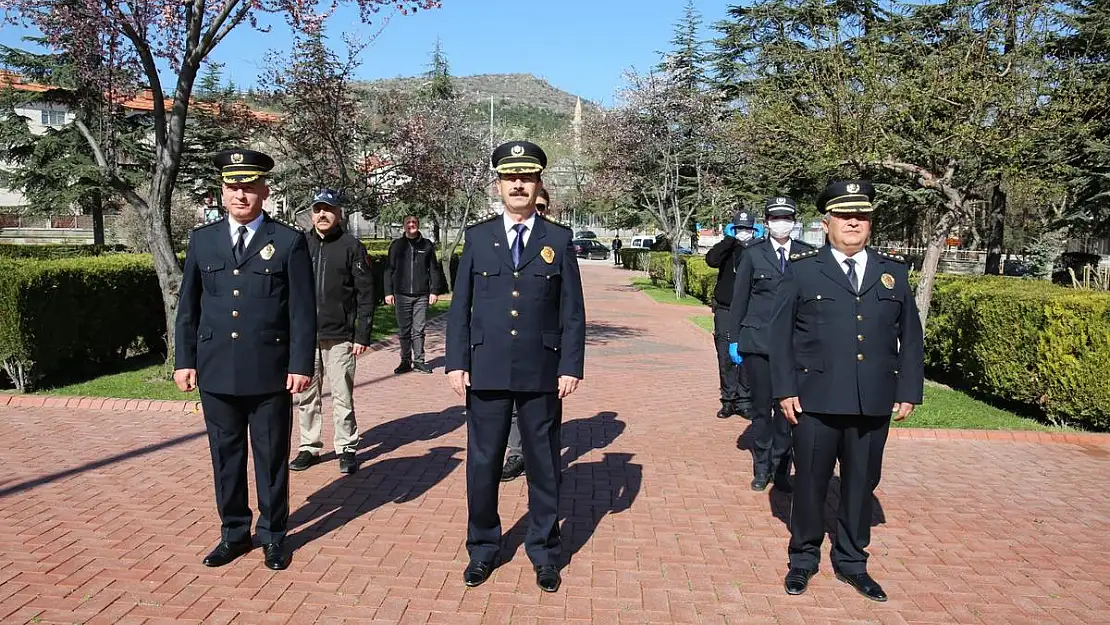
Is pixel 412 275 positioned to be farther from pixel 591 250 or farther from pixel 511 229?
pixel 591 250

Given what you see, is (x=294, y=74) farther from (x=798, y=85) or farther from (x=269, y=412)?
(x=269, y=412)

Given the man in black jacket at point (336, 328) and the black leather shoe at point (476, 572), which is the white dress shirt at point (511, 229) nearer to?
the black leather shoe at point (476, 572)

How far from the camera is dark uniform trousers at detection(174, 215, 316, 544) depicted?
164 inches

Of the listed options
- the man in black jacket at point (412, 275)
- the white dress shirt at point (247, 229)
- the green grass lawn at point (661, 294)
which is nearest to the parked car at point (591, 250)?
the green grass lawn at point (661, 294)

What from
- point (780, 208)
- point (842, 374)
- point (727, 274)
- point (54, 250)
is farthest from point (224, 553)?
point (54, 250)

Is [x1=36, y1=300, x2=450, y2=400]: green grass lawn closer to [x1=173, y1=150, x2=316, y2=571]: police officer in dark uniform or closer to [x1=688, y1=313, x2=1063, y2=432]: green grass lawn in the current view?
[x1=173, y1=150, x2=316, y2=571]: police officer in dark uniform

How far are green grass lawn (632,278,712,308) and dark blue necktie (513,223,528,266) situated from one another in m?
18.7

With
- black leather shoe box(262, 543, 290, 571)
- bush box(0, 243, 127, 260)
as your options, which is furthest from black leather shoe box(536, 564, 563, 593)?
bush box(0, 243, 127, 260)

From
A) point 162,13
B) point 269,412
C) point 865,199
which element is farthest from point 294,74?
point 865,199

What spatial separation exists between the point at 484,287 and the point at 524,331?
0.31 meters

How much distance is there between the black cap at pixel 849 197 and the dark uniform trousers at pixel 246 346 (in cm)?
272

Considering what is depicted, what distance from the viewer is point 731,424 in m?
→ 7.89

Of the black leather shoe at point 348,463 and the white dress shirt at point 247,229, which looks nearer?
the white dress shirt at point 247,229

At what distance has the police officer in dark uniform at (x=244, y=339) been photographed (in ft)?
13.7
